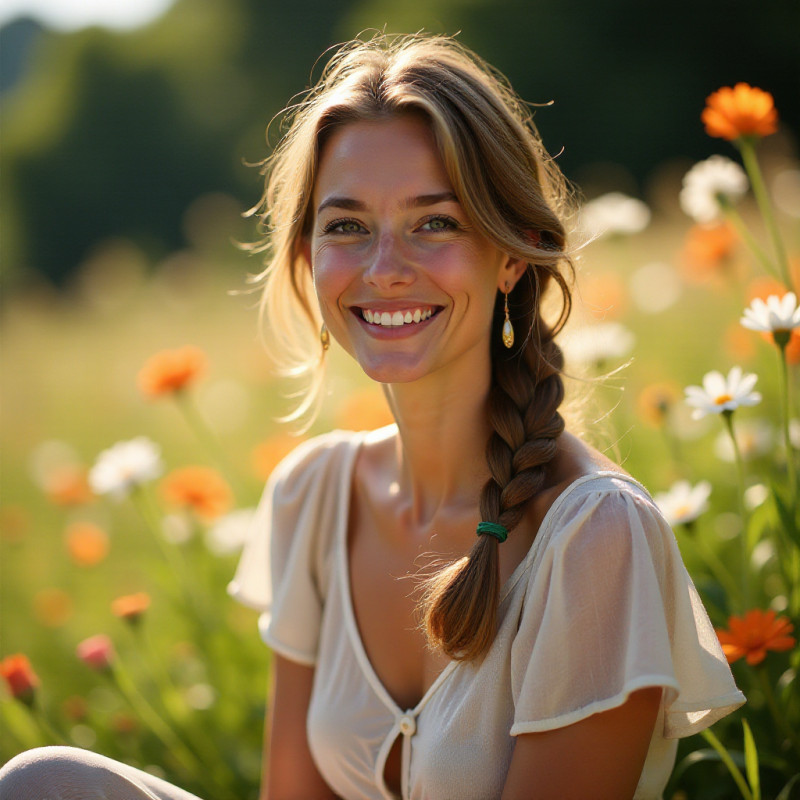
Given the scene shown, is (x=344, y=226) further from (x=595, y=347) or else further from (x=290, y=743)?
(x=290, y=743)

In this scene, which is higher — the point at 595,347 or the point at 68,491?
the point at 595,347

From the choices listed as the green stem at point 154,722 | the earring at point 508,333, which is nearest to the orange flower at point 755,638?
the earring at point 508,333

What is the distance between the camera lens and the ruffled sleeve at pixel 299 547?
6.47 ft

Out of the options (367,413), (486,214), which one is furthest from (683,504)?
(367,413)

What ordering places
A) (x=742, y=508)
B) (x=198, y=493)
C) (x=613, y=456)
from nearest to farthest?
(x=742, y=508)
(x=613, y=456)
(x=198, y=493)

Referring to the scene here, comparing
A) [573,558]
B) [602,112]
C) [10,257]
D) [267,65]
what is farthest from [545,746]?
[267,65]

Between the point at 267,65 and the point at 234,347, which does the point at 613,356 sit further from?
the point at 267,65

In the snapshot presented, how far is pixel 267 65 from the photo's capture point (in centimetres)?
2166

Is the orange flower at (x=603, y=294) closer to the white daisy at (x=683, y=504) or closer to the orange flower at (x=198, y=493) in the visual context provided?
the white daisy at (x=683, y=504)

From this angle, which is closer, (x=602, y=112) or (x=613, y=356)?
(x=613, y=356)

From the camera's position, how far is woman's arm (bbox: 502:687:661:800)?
1.37 metres

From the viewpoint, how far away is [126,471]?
2432mm

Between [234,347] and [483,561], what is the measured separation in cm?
469

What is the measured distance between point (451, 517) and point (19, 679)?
985 mm
